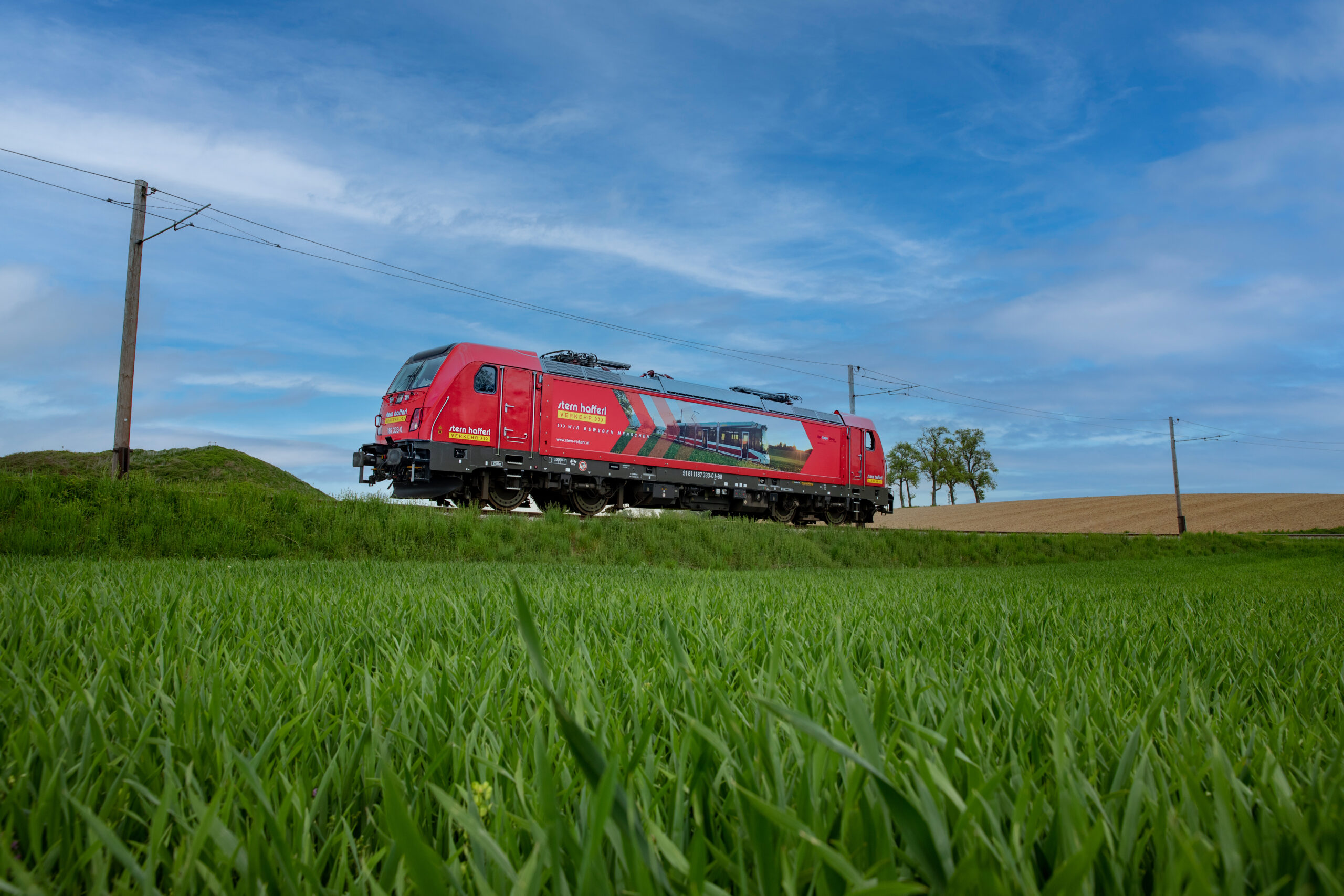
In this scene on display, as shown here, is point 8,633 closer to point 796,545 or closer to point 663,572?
point 663,572

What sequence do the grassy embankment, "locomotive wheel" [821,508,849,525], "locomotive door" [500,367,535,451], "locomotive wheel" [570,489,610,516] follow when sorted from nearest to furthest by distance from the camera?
the grassy embankment, "locomotive door" [500,367,535,451], "locomotive wheel" [570,489,610,516], "locomotive wheel" [821,508,849,525]

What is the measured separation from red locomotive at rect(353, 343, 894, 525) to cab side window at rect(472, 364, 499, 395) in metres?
0.03

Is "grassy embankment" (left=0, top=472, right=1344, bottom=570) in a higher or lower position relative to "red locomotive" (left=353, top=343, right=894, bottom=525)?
lower

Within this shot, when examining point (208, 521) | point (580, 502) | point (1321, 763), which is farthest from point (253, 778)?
point (580, 502)

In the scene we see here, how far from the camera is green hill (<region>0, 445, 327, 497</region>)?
21.4 metres

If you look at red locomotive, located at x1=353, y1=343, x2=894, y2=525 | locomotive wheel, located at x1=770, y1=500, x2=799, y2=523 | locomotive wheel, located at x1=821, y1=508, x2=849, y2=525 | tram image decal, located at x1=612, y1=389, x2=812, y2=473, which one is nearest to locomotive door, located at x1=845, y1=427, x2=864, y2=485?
red locomotive, located at x1=353, y1=343, x2=894, y2=525

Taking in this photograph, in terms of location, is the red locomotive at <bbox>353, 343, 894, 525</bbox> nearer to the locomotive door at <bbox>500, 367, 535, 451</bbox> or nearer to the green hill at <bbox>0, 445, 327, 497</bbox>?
the locomotive door at <bbox>500, 367, 535, 451</bbox>

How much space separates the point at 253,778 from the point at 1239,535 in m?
23.6

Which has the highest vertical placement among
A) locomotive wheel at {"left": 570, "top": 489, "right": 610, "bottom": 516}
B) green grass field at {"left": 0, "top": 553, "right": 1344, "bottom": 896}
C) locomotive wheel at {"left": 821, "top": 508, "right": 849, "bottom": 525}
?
locomotive wheel at {"left": 570, "top": 489, "right": 610, "bottom": 516}

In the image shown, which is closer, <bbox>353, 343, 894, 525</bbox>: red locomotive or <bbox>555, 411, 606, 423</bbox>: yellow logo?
<bbox>353, 343, 894, 525</bbox>: red locomotive

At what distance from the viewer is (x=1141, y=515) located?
45.7m

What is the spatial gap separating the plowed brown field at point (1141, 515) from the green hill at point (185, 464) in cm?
2743

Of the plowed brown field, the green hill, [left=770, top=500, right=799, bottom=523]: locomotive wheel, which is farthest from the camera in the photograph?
the plowed brown field

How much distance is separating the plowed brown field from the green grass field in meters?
A: 35.9
